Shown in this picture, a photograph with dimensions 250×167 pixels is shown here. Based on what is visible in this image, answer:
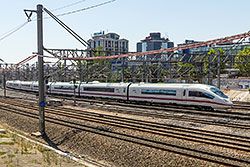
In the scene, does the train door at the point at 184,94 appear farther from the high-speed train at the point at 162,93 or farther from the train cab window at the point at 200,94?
the train cab window at the point at 200,94

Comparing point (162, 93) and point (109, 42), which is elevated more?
point (109, 42)

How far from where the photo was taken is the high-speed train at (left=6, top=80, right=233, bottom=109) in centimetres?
2380

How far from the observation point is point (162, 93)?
28125 mm

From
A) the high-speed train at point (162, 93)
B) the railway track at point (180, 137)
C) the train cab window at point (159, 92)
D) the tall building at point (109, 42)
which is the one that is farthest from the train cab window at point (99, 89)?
the tall building at point (109, 42)

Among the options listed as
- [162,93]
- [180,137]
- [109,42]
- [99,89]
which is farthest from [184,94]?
[109,42]

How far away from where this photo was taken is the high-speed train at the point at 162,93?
937 inches

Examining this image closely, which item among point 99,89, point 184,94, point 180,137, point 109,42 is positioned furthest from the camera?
point 109,42

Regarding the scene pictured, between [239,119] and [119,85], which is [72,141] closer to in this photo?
[239,119]

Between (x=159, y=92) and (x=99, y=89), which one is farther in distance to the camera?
(x=99, y=89)

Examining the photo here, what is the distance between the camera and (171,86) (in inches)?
1081

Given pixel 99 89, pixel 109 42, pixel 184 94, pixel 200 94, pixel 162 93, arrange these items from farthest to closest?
pixel 109 42, pixel 99 89, pixel 162 93, pixel 184 94, pixel 200 94

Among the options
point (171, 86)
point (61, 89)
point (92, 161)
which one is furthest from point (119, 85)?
point (92, 161)

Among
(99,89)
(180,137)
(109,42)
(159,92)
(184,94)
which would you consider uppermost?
(109,42)

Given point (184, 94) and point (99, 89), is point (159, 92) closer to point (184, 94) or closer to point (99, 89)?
point (184, 94)
